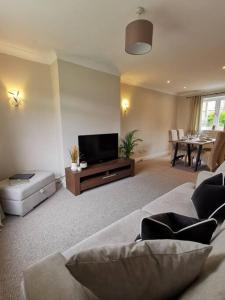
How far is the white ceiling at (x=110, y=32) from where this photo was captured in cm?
171

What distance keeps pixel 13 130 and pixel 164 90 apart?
209 inches

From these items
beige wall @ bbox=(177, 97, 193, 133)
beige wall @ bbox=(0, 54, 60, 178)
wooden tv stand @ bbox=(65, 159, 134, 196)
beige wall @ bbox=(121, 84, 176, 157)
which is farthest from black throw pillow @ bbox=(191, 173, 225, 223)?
beige wall @ bbox=(177, 97, 193, 133)

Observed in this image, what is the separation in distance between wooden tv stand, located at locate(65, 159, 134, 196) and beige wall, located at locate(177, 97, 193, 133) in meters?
4.21

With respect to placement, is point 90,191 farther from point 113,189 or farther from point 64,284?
point 64,284

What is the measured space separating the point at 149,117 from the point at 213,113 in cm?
264

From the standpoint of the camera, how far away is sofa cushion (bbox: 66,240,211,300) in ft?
1.66

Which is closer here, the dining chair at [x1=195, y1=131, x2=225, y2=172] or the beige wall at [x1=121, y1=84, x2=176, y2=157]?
the dining chair at [x1=195, y1=131, x2=225, y2=172]

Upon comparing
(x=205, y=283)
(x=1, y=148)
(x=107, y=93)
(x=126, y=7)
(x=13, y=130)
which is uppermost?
(x=126, y=7)

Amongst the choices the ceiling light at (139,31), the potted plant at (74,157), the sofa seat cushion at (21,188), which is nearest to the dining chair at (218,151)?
the ceiling light at (139,31)

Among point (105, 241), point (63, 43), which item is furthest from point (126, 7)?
point (105, 241)

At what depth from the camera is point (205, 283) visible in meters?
0.55

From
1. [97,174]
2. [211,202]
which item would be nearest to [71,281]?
[211,202]

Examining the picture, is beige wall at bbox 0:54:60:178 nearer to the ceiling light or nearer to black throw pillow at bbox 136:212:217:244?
the ceiling light

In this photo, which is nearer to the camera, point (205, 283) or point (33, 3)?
point (205, 283)
